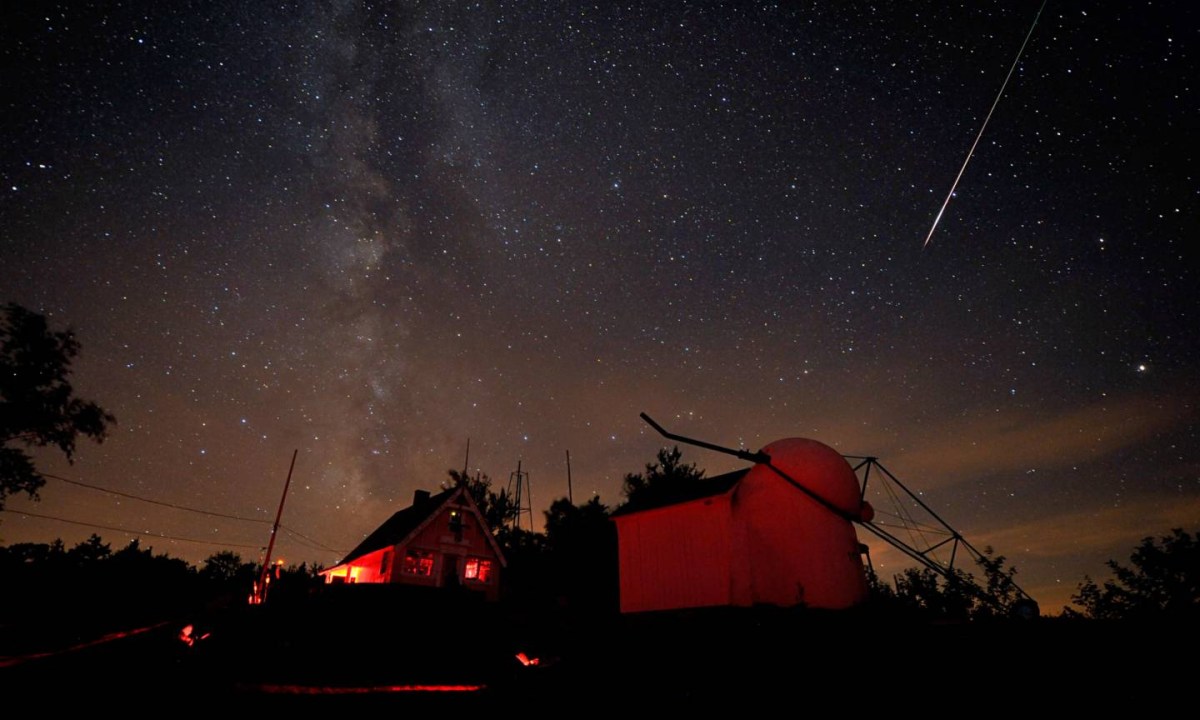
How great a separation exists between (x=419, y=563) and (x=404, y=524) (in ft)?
11.8

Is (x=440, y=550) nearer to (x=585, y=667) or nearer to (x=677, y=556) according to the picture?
(x=677, y=556)

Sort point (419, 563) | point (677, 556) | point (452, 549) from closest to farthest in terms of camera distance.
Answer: point (677, 556)
point (419, 563)
point (452, 549)

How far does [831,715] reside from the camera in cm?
861

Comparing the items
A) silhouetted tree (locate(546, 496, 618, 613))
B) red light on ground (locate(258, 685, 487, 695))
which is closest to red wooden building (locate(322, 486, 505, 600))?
silhouetted tree (locate(546, 496, 618, 613))

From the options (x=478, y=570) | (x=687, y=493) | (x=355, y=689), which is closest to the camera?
(x=355, y=689)

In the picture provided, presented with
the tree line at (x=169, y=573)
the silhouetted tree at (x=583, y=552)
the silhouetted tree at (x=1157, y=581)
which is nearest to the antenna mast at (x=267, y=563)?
the tree line at (x=169, y=573)

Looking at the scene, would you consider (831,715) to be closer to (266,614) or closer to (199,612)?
(266,614)

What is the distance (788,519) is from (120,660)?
16.5m

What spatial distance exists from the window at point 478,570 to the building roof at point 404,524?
367 cm

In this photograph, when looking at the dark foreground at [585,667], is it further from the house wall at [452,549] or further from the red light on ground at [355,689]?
the house wall at [452,549]

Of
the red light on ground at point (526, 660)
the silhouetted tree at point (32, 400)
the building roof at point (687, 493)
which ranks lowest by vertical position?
the red light on ground at point (526, 660)

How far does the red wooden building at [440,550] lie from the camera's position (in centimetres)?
2762

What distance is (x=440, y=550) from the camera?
93.9 ft

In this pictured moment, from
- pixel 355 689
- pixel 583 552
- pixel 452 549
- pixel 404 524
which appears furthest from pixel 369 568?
pixel 355 689
